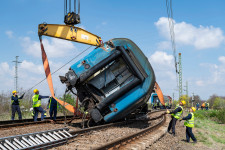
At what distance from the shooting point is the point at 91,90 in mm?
8188

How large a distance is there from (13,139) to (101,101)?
3362mm

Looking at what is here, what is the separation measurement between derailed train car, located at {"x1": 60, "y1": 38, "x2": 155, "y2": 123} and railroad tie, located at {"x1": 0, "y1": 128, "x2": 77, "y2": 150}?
1996 mm

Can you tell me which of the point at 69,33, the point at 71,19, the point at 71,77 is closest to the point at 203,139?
the point at 71,77

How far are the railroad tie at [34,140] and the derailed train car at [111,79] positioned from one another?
1996 millimetres

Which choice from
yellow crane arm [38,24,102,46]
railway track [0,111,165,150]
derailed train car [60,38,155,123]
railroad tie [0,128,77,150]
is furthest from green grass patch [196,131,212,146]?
yellow crane arm [38,24,102,46]

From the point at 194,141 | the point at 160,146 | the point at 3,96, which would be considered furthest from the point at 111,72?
the point at 3,96

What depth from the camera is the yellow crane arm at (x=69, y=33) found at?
1005 centimetres

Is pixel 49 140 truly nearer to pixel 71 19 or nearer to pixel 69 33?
A: pixel 69 33

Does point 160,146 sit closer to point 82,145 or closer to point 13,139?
point 82,145

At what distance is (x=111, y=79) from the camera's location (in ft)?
26.6

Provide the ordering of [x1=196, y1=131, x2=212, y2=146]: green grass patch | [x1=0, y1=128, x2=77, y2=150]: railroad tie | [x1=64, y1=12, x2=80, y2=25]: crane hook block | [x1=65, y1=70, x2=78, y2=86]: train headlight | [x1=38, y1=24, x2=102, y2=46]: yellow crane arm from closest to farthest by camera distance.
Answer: [x1=0, y1=128, x2=77, y2=150]: railroad tie < [x1=65, y1=70, x2=78, y2=86]: train headlight < [x1=196, y1=131, x2=212, y2=146]: green grass patch < [x1=38, y1=24, x2=102, y2=46]: yellow crane arm < [x1=64, y1=12, x2=80, y2=25]: crane hook block

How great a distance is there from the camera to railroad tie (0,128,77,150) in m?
4.72

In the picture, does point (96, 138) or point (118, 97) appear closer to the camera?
point (96, 138)

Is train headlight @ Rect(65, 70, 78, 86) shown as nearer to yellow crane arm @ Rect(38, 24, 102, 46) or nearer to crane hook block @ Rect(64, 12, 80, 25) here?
yellow crane arm @ Rect(38, 24, 102, 46)
